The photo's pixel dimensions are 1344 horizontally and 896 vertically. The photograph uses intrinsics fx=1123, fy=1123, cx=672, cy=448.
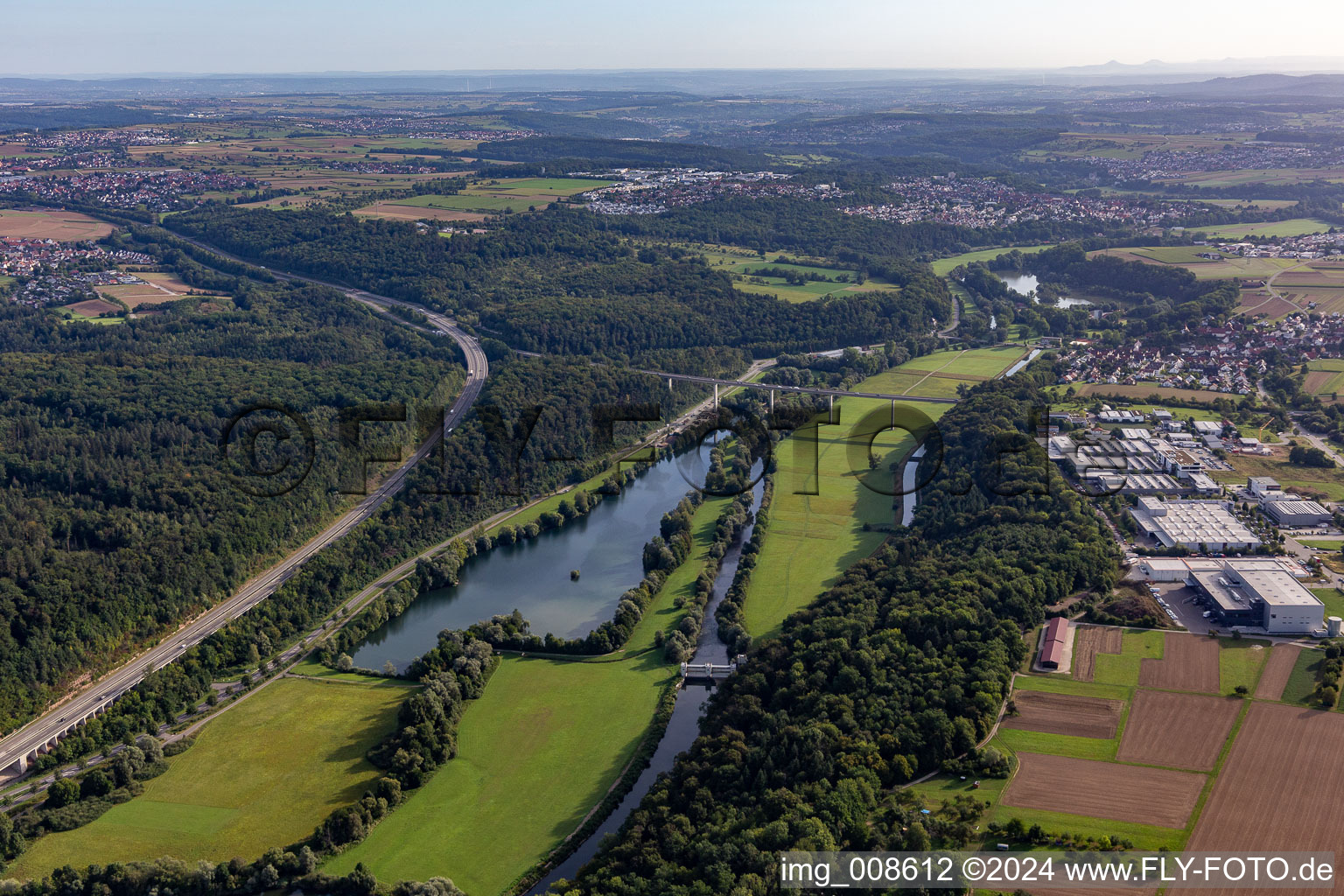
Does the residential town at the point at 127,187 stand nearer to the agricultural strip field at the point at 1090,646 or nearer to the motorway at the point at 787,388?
the motorway at the point at 787,388

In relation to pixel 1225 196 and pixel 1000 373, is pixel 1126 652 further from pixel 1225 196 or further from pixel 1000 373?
pixel 1225 196

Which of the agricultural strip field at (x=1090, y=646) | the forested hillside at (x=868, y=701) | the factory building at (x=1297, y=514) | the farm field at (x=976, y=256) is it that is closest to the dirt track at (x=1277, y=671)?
the agricultural strip field at (x=1090, y=646)

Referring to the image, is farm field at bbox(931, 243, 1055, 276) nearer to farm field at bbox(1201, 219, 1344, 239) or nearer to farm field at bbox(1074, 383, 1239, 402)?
farm field at bbox(1201, 219, 1344, 239)

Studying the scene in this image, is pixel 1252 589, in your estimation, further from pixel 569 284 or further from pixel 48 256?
pixel 48 256

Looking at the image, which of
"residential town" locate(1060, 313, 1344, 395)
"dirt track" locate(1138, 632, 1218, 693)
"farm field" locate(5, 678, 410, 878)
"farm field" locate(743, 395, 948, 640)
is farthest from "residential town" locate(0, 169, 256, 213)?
"dirt track" locate(1138, 632, 1218, 693)

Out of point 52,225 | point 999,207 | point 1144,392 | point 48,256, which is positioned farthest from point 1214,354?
point 52,225

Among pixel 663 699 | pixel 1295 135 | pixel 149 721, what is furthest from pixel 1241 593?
pixel 1295 135
